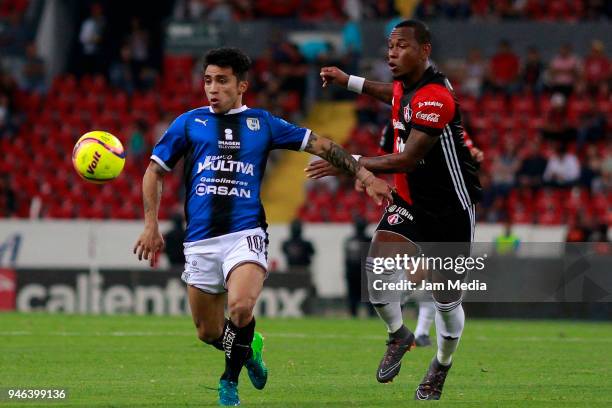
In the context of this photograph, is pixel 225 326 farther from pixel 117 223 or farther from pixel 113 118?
pixel 113 118

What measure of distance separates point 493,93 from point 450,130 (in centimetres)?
1728

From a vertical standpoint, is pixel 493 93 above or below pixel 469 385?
above

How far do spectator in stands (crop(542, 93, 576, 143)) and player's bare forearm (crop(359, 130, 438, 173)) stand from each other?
51.6 feet

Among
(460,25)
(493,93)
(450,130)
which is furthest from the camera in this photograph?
(460,25)

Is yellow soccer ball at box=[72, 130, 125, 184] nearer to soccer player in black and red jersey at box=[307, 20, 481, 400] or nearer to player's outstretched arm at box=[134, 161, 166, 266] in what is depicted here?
player's outstretched arm at box=[134, 161, 166, 266]

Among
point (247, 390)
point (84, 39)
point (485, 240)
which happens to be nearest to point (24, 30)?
point (84, 39)

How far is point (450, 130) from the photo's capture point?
977cm

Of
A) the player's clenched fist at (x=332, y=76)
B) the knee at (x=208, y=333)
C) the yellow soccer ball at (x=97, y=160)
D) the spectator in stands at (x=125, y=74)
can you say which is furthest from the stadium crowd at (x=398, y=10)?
the knee at (x=208, y=333)

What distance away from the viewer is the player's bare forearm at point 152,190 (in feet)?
29.3

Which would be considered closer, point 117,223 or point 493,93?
point 117,223

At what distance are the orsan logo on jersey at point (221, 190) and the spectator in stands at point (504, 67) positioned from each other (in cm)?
1838

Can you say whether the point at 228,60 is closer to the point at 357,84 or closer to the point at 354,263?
the point at 357,84

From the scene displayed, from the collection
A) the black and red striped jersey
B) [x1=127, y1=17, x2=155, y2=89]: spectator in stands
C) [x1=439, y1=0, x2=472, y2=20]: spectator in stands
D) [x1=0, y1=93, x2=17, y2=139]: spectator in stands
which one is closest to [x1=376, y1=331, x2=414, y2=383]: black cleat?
the black and red striped jersey

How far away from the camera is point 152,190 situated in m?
9.02
